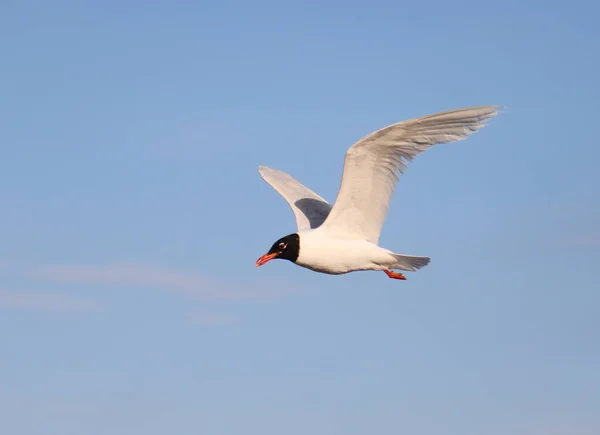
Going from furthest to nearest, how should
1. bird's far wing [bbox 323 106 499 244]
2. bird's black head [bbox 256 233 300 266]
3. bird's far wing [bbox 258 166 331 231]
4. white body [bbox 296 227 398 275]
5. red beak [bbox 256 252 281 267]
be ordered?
1. bird's far wing [bbox 258 166 331 231]
2. red beak [bbox 256 252 281 267]
3. bird's black head [bbox 256 233 300 266]
4. white body [bbox 296 227 398 275]
5. bird's far wing [bbox 323 106 499 244]

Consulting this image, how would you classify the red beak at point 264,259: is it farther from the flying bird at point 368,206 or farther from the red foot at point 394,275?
the red foot at point 394,275

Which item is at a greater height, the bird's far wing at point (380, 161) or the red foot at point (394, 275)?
the bird's far wing at point (380, 161)

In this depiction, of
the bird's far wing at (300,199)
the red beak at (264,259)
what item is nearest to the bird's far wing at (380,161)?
the red beak at (264,259)

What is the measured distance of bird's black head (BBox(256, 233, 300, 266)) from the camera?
73.2 feet

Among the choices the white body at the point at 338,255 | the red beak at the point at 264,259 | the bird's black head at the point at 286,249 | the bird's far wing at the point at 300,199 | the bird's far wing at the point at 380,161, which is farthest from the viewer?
the bird's far wing at the point at 300,199

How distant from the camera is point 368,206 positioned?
22297mm

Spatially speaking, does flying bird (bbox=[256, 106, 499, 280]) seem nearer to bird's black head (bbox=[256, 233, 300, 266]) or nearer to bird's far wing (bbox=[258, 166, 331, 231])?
bird's black head (bbox=[256, 233, 300, 266])

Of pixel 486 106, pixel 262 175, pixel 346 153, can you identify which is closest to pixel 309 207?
pixel 262 175

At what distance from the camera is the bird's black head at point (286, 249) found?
878 inches

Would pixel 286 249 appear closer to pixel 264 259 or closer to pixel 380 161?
pixel 264 259

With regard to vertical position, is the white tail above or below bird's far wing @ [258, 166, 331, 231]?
below

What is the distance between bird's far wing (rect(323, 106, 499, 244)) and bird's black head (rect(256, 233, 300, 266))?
0.76 metres

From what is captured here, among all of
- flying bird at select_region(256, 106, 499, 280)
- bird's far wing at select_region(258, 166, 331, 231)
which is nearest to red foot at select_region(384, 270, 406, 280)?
flying bird at select_region(256, 106, 499, 280)

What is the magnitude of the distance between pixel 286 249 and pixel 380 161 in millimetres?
2818
